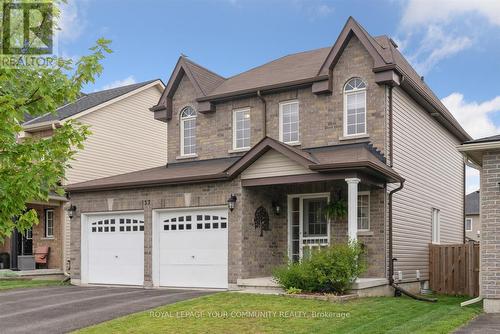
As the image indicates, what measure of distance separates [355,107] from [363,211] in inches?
126

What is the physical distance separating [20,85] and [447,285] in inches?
588

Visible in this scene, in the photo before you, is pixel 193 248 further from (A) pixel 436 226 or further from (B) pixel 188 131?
(A) pixel 436 226

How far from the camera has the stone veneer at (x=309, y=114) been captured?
55.8ft

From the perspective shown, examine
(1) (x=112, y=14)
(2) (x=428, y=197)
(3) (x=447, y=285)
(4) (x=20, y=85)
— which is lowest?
(3) (x=447, y=285)

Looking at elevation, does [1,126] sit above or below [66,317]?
above

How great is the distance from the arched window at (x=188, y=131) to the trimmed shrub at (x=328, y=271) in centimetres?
810

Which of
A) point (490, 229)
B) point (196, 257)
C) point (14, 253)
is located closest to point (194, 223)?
point (196, 257)

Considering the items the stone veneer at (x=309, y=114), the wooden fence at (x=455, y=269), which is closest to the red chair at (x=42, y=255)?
the stone veneer at (x=309, y=114)

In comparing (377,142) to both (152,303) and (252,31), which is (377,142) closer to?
(152,303)

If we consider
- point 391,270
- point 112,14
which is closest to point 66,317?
point 391,270

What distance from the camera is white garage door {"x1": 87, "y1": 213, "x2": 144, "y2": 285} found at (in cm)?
1839

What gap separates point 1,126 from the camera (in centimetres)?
655

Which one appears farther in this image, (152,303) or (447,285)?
(447,285)
